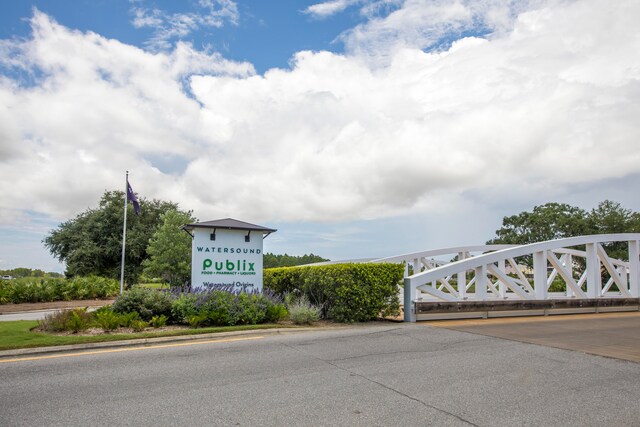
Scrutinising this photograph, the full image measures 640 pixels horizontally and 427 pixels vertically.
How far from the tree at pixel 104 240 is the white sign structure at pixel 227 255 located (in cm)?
2644

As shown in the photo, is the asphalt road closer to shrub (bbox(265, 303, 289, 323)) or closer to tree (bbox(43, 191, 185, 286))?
shrub (bbox(265, 303, 289, 323))

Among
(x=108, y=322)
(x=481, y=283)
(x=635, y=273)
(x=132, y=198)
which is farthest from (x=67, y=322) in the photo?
(x=635, y=273)

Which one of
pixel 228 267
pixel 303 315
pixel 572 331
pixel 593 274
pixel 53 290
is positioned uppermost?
pixel 228 267

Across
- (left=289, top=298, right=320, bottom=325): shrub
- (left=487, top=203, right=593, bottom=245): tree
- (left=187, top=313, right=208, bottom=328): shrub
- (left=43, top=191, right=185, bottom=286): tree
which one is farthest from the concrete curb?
(left=487, top=203, right=593, bottom=245): tree

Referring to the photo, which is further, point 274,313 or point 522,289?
point 522,289

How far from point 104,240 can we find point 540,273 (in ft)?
114

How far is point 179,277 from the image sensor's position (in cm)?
3198

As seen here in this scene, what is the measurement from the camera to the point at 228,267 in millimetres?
13062

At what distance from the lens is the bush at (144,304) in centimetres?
1131

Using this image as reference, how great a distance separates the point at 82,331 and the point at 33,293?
15.7 meters

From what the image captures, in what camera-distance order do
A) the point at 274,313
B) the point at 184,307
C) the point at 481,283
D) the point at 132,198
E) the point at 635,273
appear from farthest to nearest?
the point at 132,198 → the point at 635,273 → the point at 481,283 → the point at 274,313 → the point at 184,307

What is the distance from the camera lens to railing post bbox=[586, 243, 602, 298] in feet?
58.7

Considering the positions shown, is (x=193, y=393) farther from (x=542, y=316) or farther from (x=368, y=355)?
(x=542, y=316)

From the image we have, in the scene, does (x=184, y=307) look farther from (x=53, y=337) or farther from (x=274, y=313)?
(x=53, y=337)
